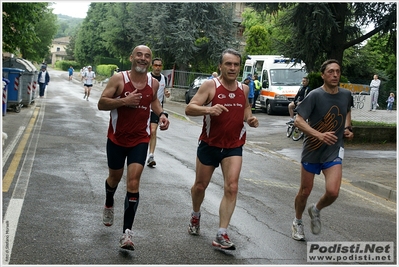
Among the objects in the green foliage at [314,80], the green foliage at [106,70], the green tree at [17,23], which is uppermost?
the green tree at [17,23]

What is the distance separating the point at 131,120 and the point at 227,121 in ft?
3.09

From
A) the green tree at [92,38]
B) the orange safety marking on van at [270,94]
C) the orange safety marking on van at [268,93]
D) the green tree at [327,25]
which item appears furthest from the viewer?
the green tree at [92,38]

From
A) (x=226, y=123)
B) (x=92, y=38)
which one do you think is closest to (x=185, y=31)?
(x=226, y=123)

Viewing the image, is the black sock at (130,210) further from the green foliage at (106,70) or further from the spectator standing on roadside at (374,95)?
the green foliage at (106,70)

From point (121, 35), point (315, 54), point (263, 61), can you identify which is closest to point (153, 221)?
point (315, 54)

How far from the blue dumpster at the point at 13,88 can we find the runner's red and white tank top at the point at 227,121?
19.4 meters

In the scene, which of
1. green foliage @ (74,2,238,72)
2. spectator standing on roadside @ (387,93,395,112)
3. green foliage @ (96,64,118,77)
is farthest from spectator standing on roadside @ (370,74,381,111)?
green foliage @ (96,64,118,77)

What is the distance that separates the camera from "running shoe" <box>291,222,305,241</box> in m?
7.43

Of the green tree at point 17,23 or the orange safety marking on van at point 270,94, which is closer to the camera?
the green tree at point 17,23

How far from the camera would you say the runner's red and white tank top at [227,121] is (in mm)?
6949

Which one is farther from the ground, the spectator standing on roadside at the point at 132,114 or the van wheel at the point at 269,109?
the spectator standing on roadside at the point at 132,114

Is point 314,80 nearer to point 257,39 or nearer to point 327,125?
point 327,125

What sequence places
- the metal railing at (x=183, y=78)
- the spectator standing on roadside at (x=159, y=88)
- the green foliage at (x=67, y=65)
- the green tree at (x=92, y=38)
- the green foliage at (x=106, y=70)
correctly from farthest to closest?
the green foliage at (x=67, y=65)
the green tree at (x=92, y=38)
the green foliage at (x=106, y=70)
the metal railing at (x=183, y=78)
the spectator standing on roadside at (x=159, y=88)

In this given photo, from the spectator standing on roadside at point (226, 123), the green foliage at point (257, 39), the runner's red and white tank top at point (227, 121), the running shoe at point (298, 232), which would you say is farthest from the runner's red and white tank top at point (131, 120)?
the green foliage at point (257, 39)
